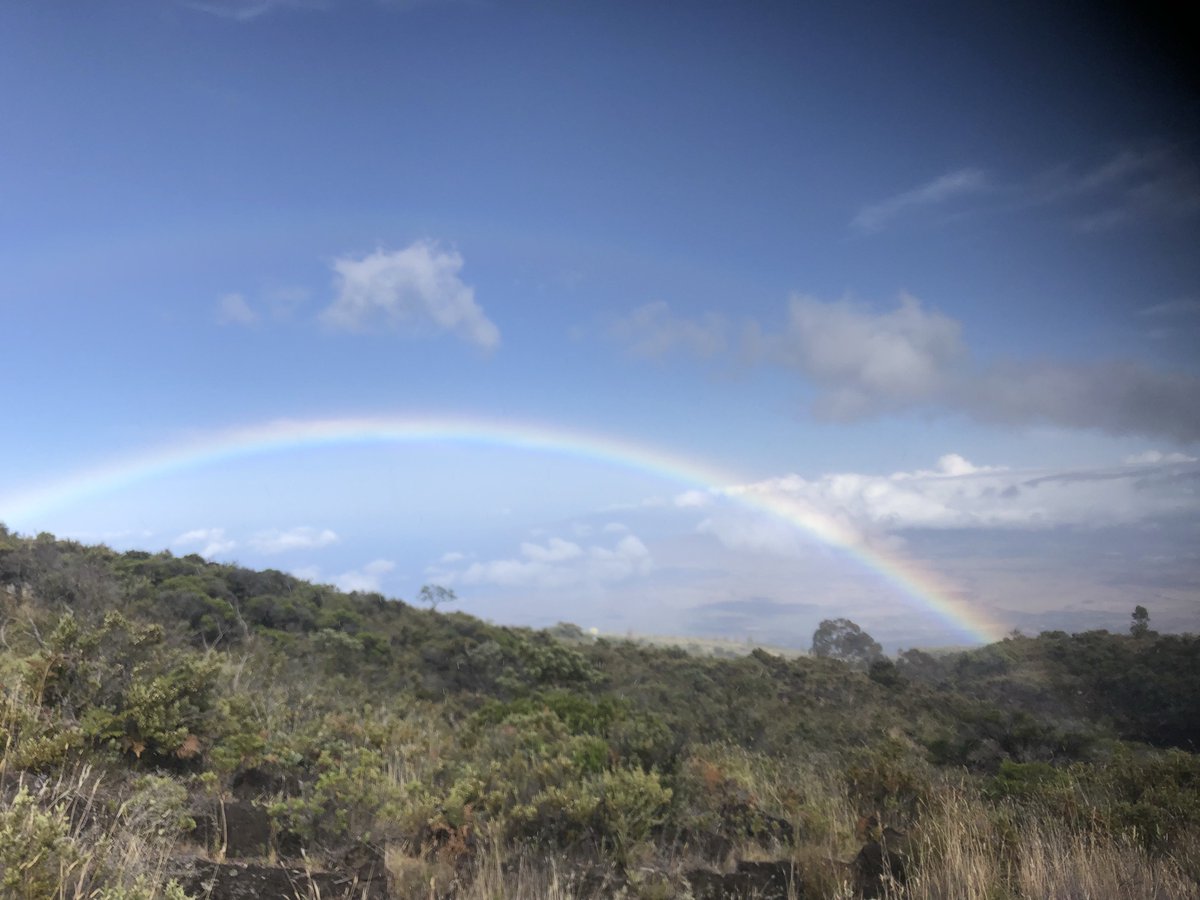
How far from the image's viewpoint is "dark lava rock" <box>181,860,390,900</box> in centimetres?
495

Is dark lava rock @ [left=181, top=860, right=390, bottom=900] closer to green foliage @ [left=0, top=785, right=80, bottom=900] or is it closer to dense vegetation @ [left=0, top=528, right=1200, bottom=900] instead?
dense vegetation @ [left=0, top=528, right=1200, bottom=900]

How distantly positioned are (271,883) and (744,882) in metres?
3.52

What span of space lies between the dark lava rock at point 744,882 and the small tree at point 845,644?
96.1ft

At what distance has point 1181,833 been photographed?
6.40 metres

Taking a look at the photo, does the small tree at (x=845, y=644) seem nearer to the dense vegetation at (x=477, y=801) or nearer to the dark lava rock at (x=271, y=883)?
the dense vegetation at (x=477, y=801)

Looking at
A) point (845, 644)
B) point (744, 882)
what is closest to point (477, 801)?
point (744, 882)

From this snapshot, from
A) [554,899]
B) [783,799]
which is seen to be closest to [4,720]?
[554,899]

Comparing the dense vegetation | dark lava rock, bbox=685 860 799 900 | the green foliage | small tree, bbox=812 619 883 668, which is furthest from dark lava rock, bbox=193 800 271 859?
small tree, bbox=812 619 883 668

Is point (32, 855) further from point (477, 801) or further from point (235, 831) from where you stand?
point (477, 801)

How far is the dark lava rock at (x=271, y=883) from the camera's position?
16.3 feet

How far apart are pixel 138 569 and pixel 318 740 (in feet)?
58.5

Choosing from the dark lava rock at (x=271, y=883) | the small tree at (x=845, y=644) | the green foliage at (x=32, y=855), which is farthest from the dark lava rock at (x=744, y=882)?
the small tree at (x=845, y=644)

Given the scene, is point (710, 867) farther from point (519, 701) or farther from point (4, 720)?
point (519, 701)

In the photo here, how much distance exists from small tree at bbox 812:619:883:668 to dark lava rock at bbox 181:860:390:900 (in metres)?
31.1
